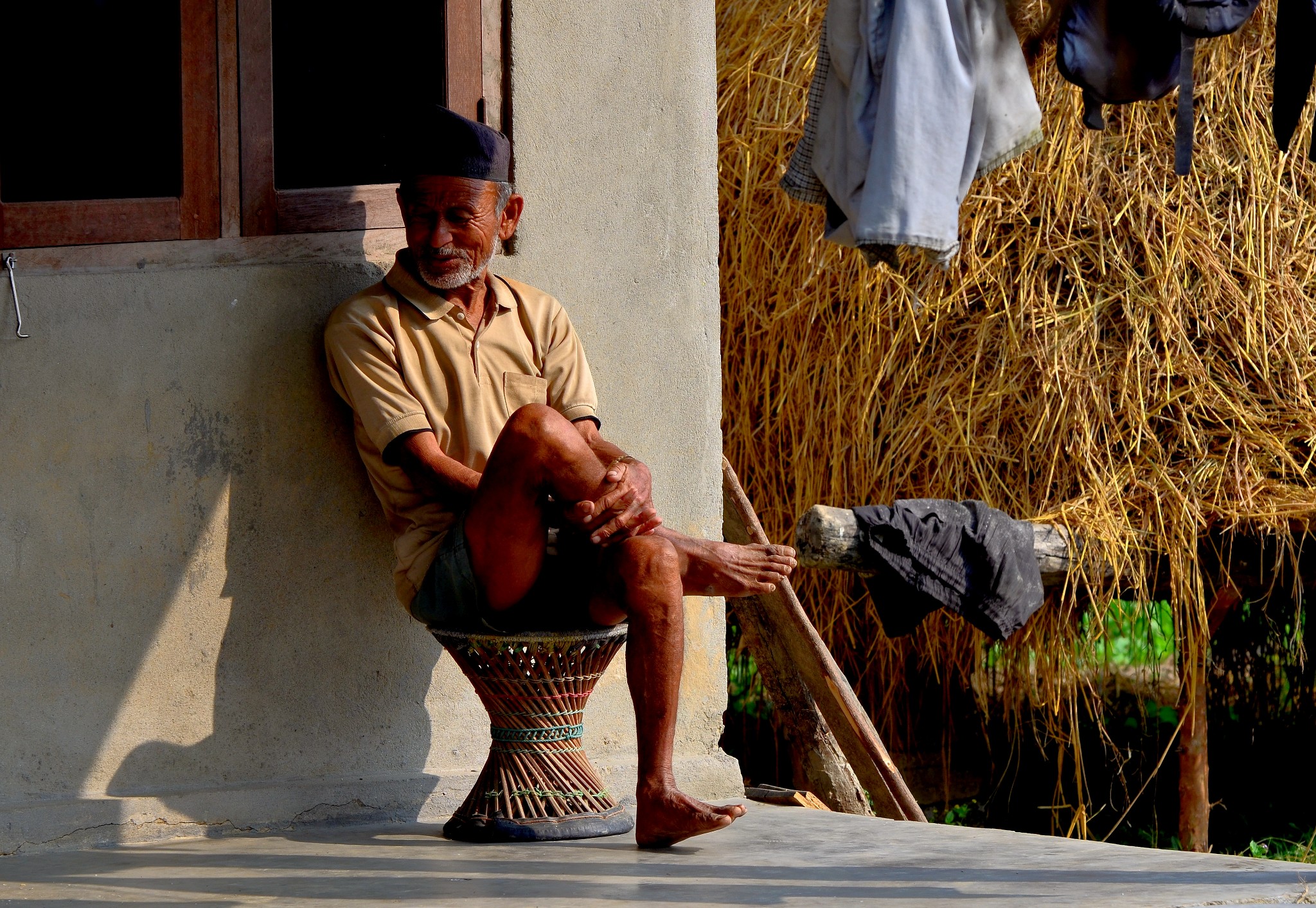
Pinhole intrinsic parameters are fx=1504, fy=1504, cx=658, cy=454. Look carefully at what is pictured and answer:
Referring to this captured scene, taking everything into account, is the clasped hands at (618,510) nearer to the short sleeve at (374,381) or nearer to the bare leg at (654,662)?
the bare leg at (654,662)

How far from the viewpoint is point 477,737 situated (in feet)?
12.0

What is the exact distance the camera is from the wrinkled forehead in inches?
130

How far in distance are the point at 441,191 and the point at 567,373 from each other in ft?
1.67

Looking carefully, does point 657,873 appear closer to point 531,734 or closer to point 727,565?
point 531,734

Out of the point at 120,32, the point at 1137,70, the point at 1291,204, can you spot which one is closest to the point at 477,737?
the point at 1137,70

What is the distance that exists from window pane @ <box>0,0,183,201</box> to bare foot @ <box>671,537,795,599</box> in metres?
2.41

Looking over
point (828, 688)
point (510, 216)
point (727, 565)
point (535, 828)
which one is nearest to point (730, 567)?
point (727, 565)

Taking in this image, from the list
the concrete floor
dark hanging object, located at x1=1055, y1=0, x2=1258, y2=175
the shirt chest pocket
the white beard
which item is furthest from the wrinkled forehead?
the concrete floor

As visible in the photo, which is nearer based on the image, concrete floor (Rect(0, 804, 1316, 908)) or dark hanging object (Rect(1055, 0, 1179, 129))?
concrete floor (Rect(0, 804, 1316, 908))

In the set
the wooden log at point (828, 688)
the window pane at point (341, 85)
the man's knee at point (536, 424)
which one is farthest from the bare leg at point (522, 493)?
the window pane at point (341, 85)

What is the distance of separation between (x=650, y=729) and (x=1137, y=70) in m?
1.69

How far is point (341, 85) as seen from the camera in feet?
16.7

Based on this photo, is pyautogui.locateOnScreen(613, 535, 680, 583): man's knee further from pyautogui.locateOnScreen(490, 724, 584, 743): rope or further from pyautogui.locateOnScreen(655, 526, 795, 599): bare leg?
pyautogui.locateOnScreen(490, 724, 584, 743): rope

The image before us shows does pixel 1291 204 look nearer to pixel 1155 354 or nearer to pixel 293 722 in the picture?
pixel 1155 354
